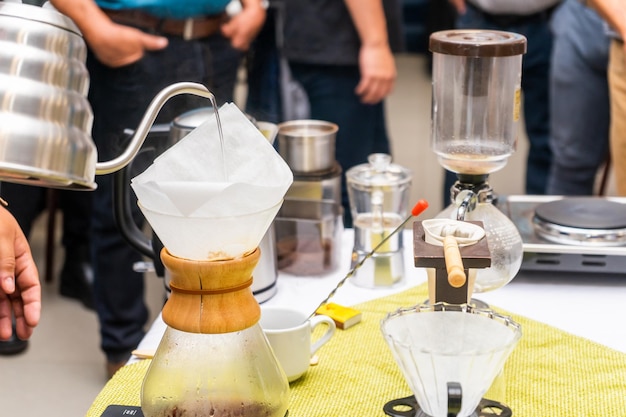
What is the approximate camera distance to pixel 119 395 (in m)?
1.00

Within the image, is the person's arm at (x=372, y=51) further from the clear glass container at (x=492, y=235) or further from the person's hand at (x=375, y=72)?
the clear glass container at (x=492, y=235)

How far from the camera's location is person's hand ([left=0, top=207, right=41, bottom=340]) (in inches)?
42.2

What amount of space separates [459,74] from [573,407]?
500mm

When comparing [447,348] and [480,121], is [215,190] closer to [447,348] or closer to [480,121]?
[447,348]

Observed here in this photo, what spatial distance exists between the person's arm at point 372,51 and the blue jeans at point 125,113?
345 mm

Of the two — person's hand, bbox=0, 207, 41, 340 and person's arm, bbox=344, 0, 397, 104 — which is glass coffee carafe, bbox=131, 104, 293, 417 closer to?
person's hand, bbox=0, 207, 41, 340

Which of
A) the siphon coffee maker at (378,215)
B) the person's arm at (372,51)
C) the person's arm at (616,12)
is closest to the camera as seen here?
the siphon coffee maker at (378,215)

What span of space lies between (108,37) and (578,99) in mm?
1361

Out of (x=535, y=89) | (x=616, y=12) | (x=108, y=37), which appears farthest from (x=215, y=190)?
(x=535, y=89)

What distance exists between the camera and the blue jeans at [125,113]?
6.47 ft

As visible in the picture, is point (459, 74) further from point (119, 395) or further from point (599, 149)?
point (599, 149)

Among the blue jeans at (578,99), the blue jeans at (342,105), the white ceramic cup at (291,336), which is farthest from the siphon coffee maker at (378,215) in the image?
the blue jeans at (578,99)

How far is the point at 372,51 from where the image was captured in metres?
2.30

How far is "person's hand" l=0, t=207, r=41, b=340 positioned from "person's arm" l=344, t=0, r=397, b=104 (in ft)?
4.32
